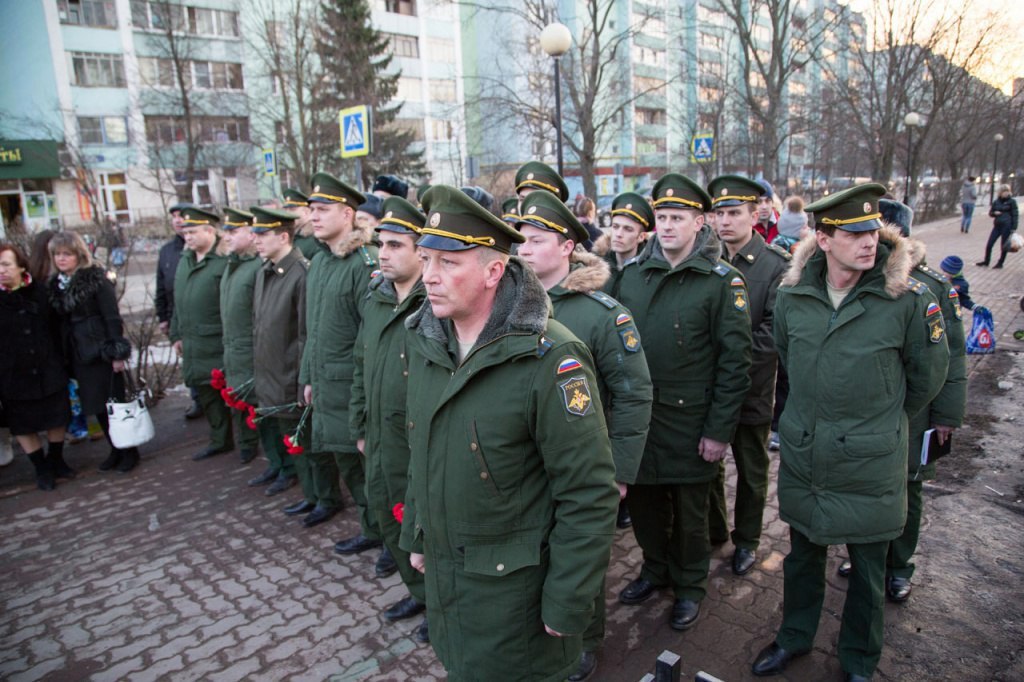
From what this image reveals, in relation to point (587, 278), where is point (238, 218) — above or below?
above

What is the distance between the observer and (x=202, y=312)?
252 inches

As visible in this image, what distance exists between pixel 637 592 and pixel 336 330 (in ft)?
8.22

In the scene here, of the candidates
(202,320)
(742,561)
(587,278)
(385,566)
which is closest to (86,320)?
(202,320)

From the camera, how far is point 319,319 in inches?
176

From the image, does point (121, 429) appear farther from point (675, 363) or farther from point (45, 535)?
point (675, 363)

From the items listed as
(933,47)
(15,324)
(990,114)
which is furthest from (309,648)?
(990,114)

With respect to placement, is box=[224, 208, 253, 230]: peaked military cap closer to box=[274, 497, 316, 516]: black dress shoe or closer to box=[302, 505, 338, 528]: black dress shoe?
box=[274, 497, 316, 516]: black dress shoe

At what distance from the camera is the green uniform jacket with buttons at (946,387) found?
3.29m

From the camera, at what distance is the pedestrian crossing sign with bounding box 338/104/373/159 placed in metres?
8.71

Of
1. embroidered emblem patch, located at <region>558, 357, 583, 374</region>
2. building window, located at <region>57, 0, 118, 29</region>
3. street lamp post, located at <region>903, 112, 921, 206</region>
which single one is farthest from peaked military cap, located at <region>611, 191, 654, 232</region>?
building window, located at <region>57, 0, 118, 29</region>

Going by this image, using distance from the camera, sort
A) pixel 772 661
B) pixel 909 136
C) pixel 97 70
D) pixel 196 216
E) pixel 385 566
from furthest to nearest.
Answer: pixel 97 70 → pixel 909 136 → pixel 196 216 → pixel 385 566 → pixel 772 661

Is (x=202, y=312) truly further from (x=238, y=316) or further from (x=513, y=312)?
(x=513, y=312)

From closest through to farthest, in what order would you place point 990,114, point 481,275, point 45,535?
1. point 481,275
2. point 45,535
3. point 990,114

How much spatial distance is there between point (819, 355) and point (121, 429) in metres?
6.02
